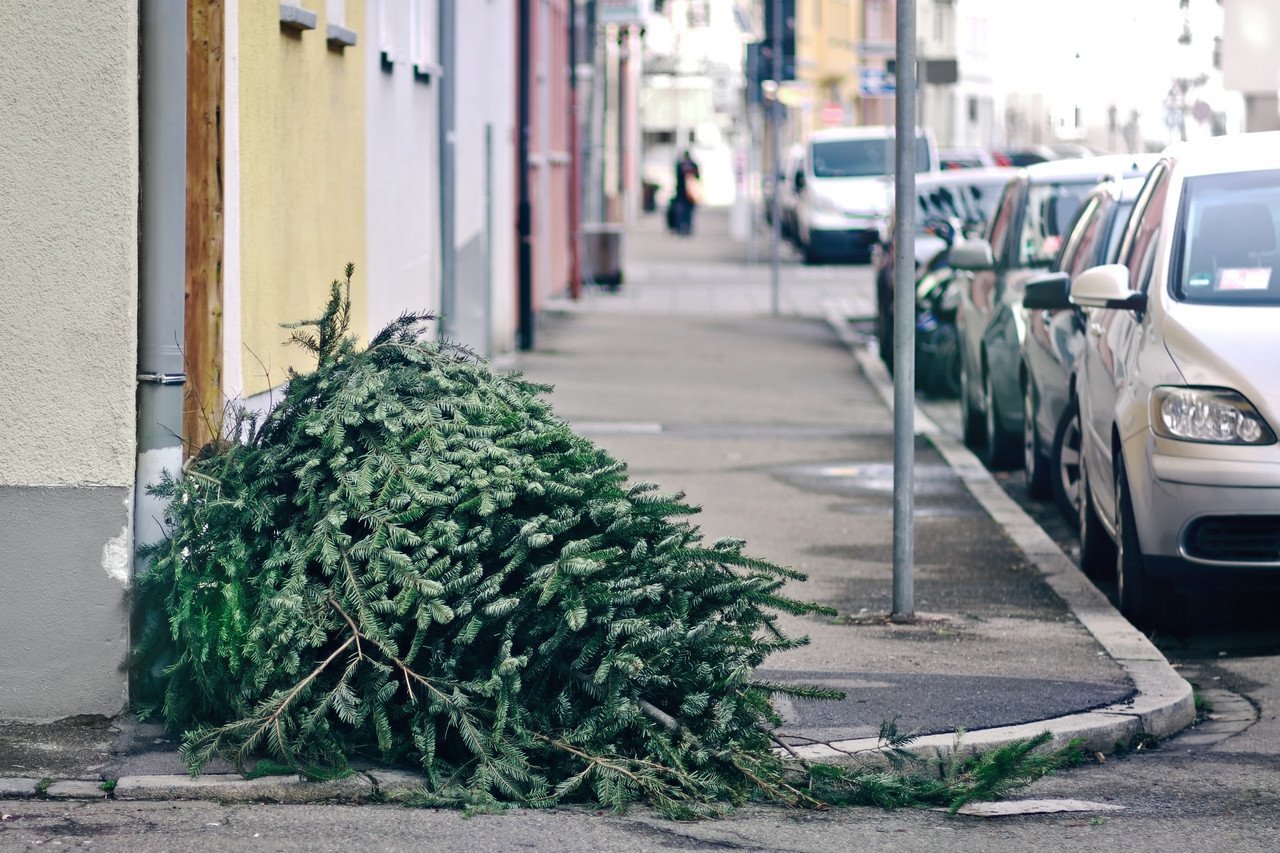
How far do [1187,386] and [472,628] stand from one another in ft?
9.99

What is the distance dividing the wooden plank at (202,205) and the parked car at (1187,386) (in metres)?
3.21

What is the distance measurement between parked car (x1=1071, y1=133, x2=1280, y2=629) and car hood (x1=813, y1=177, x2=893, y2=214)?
27086 mm

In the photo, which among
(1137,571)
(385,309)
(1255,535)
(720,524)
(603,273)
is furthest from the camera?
(603,273)

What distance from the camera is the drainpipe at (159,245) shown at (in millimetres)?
6180

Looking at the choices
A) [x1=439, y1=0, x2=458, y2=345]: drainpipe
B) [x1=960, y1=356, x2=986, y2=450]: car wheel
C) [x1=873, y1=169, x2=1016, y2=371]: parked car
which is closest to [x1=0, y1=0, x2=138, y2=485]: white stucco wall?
[x1=439, y1=0, x2=458, y2=345]: drainpipe

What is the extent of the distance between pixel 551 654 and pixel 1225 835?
1.70 meters

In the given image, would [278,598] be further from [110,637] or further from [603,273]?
[603,273]

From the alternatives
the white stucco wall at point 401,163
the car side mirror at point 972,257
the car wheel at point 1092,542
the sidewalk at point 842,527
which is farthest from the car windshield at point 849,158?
the car wheel at point 1092,542

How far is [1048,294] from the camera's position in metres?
9.49

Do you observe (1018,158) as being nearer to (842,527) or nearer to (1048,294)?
(842,527)

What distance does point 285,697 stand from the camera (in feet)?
18.5

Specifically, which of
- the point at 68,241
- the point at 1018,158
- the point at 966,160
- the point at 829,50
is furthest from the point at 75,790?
the point at 829,50

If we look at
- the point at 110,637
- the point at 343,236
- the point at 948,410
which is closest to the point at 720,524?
the point at 343,236

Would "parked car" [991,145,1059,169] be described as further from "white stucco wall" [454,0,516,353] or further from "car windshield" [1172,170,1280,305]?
"car windshield" [1172,170,1280,305]
